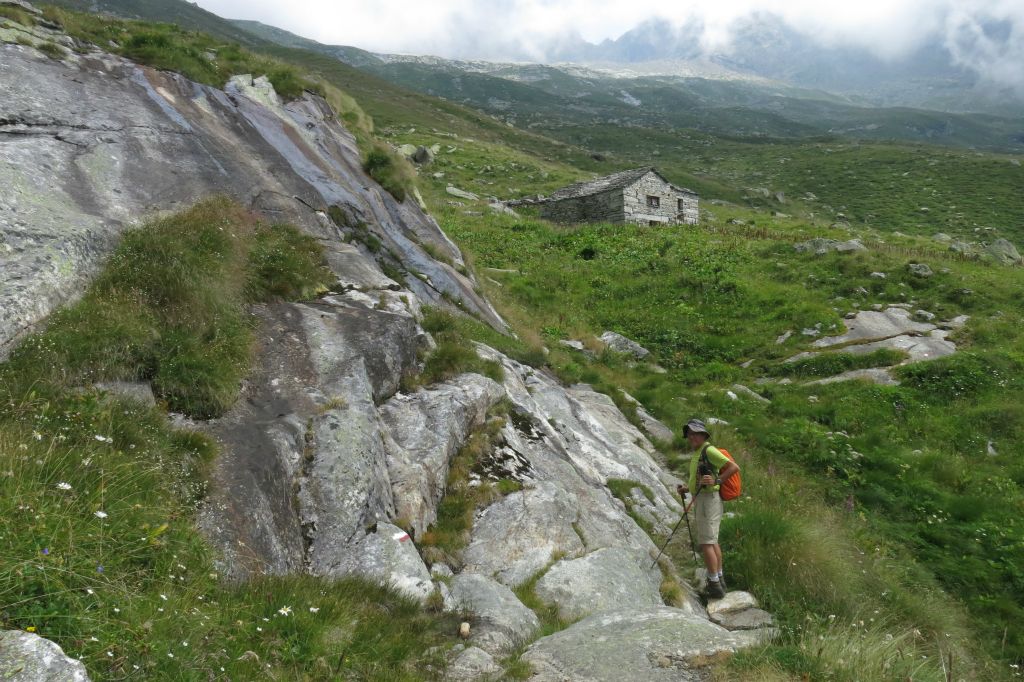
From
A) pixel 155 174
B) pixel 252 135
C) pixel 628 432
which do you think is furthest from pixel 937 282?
pixel 155 174

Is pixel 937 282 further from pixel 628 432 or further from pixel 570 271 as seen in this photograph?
pixel 628 432

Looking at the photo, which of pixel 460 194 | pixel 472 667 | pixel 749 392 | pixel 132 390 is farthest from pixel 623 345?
pixel 460 194

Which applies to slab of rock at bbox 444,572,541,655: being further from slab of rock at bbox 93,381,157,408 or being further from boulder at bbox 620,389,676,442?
boulder at bbox 620,389,676,442

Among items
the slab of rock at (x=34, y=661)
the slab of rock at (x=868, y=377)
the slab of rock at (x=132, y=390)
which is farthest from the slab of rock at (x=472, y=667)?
the slab of rock at (x=868, y=377)

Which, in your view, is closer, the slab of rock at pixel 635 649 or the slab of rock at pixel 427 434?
the slab of rock at pixel 635 649

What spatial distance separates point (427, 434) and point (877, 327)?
58.9ft

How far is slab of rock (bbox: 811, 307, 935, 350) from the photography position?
62.4ft

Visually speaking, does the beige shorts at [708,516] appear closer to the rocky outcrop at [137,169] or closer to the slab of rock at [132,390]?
the slab of rock at [132,390]

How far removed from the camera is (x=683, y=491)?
879 centimetres

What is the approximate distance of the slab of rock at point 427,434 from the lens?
727 cm

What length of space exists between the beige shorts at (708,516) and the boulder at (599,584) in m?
0.85

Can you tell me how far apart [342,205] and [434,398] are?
683cm

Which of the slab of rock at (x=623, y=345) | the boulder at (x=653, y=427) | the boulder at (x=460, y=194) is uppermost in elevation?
the boulder at (x=460, y=194)

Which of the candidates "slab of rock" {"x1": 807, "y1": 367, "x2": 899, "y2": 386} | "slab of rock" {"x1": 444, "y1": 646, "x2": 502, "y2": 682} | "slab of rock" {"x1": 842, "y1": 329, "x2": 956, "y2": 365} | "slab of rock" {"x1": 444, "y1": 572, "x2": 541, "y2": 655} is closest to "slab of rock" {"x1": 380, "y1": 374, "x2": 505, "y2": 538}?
"slab of rock" {"x1": 444, "y1": 572, "x2": 541, "y2": 655}
